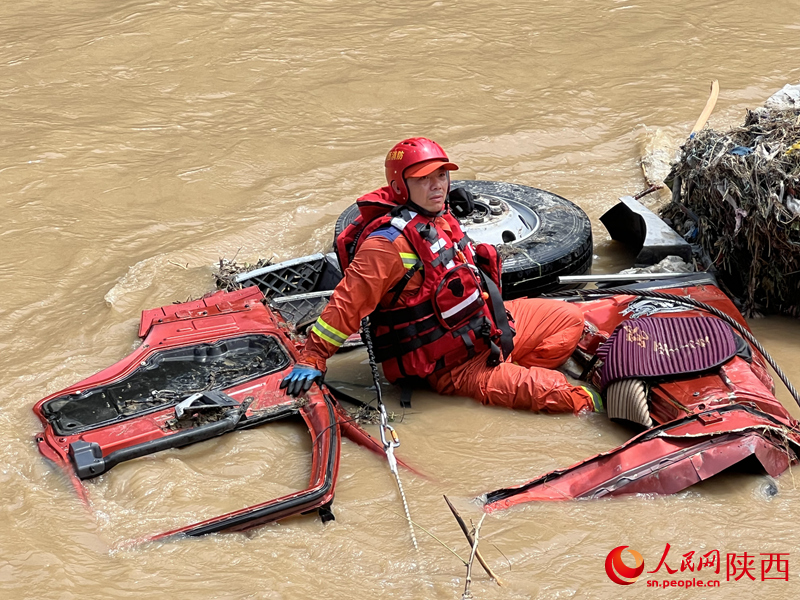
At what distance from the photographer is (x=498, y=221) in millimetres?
5863

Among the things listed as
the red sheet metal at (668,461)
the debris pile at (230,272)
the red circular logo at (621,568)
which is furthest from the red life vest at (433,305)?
the red circular logo at (621,568)

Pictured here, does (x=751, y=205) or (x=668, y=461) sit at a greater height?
(x=751, y=205)

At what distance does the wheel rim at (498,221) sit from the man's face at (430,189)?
1161mm

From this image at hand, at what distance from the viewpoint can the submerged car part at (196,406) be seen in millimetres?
3873

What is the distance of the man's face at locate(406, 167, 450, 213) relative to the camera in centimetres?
452

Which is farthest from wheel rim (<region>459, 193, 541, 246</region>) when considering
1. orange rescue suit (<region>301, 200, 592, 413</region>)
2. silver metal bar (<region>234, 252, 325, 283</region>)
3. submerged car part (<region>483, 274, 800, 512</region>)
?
submerged car part (<region>483, 274, 800, 512</region>)

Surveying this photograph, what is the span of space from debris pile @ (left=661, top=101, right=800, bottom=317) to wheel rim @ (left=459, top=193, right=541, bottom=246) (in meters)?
1.12

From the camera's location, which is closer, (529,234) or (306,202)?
(529,234)

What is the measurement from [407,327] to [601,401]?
1.11 metres

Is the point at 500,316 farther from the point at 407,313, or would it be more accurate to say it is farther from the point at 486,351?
the point at 407,313

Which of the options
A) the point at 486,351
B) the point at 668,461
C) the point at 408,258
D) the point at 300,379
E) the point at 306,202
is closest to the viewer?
the point at 668,461

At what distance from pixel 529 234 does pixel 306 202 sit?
7.54ft

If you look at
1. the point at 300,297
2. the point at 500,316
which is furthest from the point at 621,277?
the point at 300,297

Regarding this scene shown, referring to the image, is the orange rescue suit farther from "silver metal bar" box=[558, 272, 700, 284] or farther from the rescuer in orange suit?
"silver metal bar" box=[558, 272, 700, 284]
